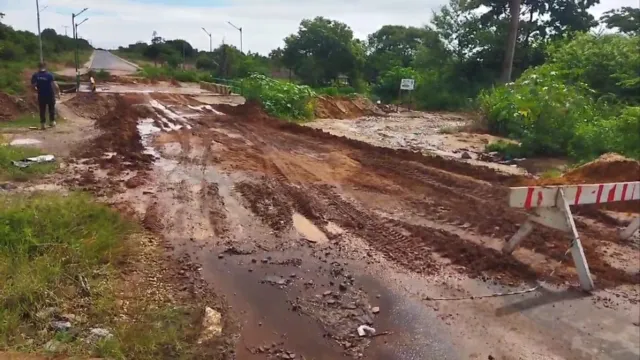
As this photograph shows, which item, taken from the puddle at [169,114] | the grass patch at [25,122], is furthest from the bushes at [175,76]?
the grass patch at [25,122]

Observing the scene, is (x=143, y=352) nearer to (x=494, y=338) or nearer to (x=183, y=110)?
(x=494, y=338)

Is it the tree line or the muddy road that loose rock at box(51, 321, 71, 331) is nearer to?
Result: the muddy road

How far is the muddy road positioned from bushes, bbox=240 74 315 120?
28.7 ft

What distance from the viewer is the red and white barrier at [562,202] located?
558 cm

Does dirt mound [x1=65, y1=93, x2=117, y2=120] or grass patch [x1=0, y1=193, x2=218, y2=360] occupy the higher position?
dirt mound [x1=65, y1=93, x2=117, y2=120]

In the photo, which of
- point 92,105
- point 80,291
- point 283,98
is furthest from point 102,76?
point 80,291

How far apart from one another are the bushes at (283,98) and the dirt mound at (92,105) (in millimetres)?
5824

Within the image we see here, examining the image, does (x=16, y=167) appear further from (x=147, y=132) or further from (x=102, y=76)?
(x=102, y=76)

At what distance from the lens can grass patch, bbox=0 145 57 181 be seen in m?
8.82

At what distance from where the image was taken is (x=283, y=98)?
20766 mm

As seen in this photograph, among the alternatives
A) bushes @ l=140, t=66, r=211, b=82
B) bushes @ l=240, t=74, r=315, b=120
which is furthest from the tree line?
bushes @ l=240, t=74, r=315, b=120

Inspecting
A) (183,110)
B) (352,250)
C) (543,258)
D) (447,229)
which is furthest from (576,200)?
(183,110)

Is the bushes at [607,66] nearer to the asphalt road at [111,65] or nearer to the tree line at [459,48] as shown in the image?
the tree line at [459,48]

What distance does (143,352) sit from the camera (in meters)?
3.98
